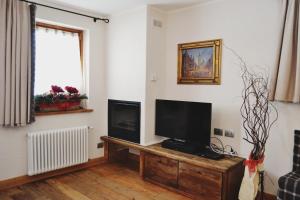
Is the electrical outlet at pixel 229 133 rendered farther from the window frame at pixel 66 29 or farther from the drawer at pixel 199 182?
the window frame at pixel 66 29

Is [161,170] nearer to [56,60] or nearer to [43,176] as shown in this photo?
[43,176]

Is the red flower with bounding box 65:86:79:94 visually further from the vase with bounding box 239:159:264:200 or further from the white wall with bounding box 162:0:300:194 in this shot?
the vase with bounding box 239:159:264:200

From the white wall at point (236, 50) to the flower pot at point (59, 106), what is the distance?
1.44 m

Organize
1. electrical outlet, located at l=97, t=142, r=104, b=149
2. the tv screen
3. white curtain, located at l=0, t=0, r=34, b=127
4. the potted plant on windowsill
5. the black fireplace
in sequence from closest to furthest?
1. white curtain, located at l=0, t=0, r=34, b=127
2. the tv screen
3. the potted plant on windowsill
4. the black fireplace
5. electrical outlet, located at l=97, t=142, r=104, b=149

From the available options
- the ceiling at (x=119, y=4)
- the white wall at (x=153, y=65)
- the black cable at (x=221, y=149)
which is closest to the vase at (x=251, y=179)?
the black cable at (x=221, y=149)

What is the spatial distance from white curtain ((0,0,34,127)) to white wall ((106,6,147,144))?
1.21 m

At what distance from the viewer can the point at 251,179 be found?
2426 mm

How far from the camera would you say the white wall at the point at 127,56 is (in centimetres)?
341

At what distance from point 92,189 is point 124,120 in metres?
1.10

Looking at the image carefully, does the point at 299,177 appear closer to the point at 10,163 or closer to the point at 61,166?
the point at 61,166

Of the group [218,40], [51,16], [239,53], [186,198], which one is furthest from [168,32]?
[186,198]

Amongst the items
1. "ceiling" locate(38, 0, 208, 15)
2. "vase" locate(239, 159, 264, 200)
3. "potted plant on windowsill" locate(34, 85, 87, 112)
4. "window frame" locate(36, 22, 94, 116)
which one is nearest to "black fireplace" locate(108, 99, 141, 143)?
"window frame" locate(36, 22, 94, 116)

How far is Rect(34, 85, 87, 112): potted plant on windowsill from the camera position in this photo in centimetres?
329

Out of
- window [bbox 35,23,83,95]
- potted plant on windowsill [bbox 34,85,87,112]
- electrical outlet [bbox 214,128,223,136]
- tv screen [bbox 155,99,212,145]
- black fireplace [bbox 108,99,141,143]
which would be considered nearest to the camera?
tv screen [bbox 155,99,212,145]
